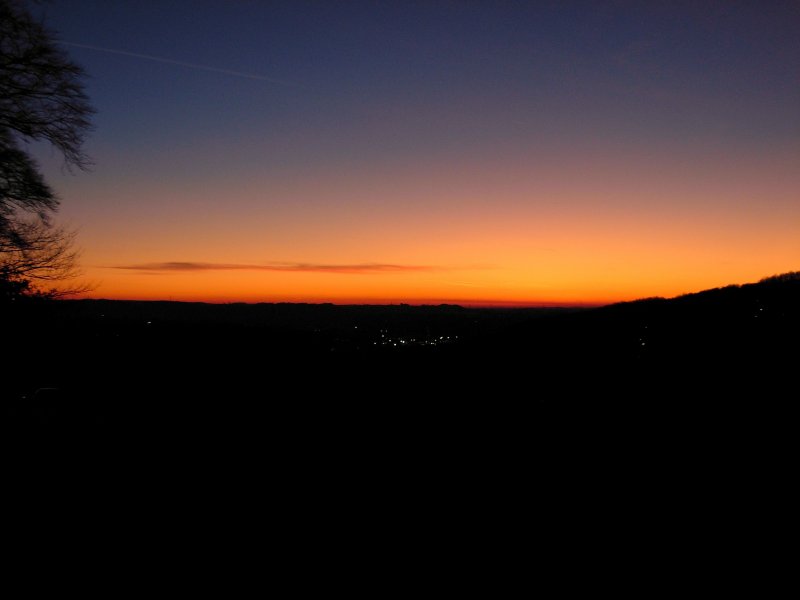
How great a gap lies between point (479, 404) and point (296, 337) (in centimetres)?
1887

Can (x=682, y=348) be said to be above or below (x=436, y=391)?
above

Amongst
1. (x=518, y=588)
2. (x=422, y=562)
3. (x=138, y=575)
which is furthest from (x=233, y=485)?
(x=518, y=588)

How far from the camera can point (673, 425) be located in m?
8.80

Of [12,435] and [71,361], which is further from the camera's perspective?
[71,361]

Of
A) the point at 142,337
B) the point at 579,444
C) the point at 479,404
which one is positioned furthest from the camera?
the point at 142,337

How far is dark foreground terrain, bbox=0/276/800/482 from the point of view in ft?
29.9

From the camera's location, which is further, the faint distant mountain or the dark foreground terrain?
the faint distant mountain

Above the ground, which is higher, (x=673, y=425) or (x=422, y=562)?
(x=673, y=425)

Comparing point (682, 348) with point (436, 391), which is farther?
point (436, 391)

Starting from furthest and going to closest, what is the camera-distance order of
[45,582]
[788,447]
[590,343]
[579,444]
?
[590,343], [579,444], [788,447], [45,582]

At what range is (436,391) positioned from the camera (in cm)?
1446

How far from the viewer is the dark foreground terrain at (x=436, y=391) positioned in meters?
9.12

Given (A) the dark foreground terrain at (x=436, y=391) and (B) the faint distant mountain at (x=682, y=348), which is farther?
(B) the faint distant mountain at (x=682, y=348)

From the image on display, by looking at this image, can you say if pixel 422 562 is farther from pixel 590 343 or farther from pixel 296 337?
pixel 296 337
